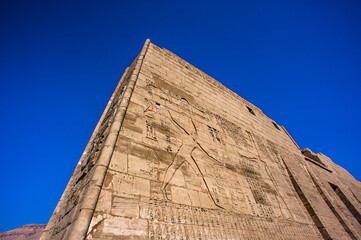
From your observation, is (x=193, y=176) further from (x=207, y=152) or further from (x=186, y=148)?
(x=207, y=152)

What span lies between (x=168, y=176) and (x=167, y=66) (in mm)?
3054

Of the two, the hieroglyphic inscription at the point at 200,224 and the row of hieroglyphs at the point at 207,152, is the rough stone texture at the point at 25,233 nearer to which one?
the row of hieroglyphs at the point at 207,152

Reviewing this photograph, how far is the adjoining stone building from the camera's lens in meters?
1.86

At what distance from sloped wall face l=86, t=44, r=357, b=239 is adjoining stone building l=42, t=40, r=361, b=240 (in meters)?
0.01

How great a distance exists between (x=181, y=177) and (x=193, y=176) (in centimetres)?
23

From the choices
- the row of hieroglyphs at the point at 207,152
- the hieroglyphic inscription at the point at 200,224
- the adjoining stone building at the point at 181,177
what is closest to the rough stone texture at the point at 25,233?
the adjoining stone building at the point at 181,177

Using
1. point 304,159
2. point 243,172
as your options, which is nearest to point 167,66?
point 243,172

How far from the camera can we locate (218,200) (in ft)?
8.75

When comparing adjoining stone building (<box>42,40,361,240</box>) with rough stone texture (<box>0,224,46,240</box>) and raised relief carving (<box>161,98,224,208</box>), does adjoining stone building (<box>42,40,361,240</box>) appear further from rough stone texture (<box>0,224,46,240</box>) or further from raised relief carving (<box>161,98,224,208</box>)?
rough stone texture (<box>0,224,46,240</box>)

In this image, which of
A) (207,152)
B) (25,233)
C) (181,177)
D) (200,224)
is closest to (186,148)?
(207,152)

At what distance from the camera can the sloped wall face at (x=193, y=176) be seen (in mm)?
1938

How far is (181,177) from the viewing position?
8.37ft

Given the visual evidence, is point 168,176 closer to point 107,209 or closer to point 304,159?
point 107,209

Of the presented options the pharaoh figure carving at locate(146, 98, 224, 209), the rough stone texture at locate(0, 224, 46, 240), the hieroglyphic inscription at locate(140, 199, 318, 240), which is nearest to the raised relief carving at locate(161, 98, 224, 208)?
the pharaoh figure carving at locate(146, 98, 224, 209)
